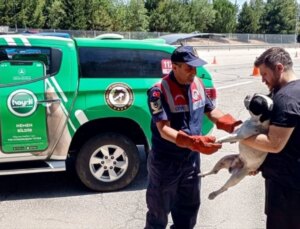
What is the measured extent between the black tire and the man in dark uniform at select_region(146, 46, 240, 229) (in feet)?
4.80

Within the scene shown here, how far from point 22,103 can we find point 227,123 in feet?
7.17

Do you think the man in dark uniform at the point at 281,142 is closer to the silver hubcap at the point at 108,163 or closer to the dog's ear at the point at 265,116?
the dog's ear at the point at 265,116

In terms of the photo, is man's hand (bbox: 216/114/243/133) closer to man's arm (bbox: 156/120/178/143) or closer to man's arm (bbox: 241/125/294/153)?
man's arm (bbox: 156/120/178/143)

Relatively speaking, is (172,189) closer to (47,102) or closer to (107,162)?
(107,162)

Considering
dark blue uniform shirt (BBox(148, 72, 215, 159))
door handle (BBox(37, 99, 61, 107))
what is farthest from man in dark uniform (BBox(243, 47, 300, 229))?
door handle (BBox(37, 99, 61, 107))

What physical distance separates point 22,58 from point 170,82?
1.95 m

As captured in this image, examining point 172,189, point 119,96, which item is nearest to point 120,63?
point 119,96

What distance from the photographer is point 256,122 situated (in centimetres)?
264

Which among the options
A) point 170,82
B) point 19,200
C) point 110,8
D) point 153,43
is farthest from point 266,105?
point 110,8

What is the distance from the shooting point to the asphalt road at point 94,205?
434cm

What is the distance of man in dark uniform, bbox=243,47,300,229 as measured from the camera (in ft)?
8.22

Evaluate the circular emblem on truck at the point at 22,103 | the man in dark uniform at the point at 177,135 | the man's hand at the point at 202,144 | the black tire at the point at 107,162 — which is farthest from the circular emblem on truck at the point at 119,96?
the man's hand at the point at 202,144

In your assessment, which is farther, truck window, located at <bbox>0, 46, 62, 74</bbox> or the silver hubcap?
the silver hubcap

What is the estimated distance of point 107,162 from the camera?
4.95m
